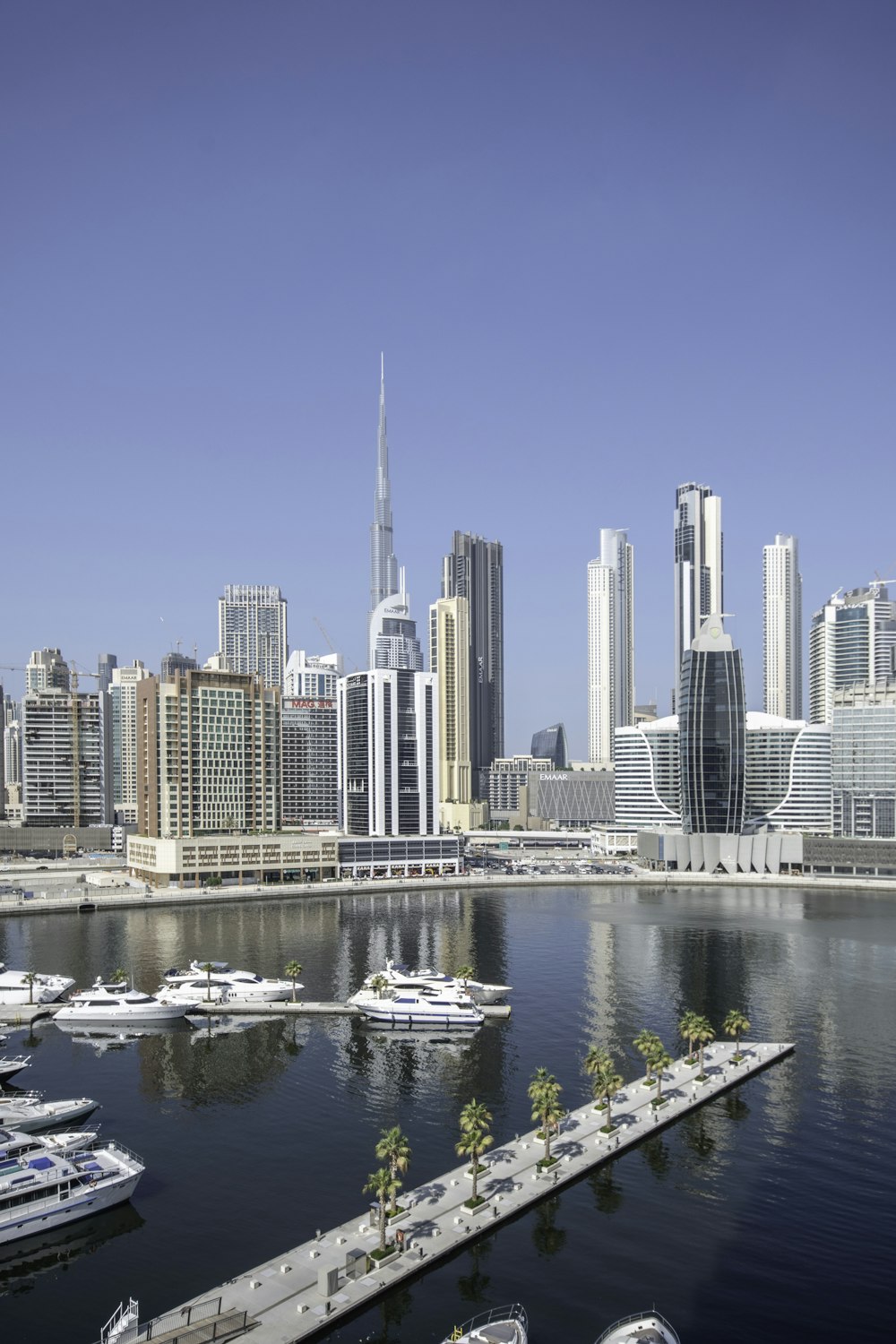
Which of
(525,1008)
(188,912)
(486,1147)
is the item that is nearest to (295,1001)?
(525,1008)

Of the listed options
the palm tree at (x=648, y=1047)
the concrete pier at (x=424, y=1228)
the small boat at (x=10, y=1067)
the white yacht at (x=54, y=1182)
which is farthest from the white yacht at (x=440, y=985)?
the white yacht at (x=54, y=1182)

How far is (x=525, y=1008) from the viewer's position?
3853 inches

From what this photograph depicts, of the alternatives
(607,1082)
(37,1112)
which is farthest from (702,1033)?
(37,1112)

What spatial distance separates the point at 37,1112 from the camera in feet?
213

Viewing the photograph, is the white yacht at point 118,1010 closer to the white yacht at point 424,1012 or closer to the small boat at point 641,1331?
the white yacht at point 424,1012

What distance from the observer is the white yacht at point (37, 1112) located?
6400 cm

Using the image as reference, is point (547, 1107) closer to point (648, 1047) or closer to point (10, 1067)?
point (648, 1047)

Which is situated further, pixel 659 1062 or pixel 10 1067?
pixel 10 1067

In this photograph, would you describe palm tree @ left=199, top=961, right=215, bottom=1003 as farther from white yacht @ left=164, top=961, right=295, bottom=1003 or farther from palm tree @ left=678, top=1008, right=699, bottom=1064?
palm tree @ left=678, top=1008, right=699, bottom=1064

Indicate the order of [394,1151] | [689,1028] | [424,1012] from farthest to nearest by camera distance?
1. [424,1012]
2. [689,1028]
3. [394,1151]

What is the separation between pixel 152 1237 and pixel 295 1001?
155ft

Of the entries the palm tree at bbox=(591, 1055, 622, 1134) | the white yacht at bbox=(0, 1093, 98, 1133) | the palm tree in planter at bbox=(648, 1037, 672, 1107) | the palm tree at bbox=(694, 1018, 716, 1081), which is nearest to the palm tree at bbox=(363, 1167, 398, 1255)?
the palm tree at bbox=(591, 1055, 622, 1134)

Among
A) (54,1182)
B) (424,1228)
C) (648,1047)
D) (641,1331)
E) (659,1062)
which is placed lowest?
(424,1228)

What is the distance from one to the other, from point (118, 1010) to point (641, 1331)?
61.7 metres
